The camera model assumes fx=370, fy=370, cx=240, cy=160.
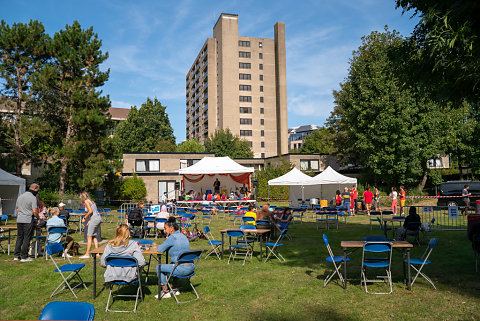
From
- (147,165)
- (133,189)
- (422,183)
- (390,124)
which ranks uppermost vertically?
(390,124)

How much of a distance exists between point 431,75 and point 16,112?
25336mm

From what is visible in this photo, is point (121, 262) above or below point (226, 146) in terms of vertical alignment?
below

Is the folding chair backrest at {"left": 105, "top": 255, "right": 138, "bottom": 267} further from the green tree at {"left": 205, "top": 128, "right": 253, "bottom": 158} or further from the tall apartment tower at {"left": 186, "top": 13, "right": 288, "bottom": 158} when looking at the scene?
the tall apartment tower at {"left": 186, "top": 13, "right": 288, "bottom": 158}

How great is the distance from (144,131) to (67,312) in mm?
53613

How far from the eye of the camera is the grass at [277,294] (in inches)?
205

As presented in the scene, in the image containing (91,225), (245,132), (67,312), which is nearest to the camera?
(67,312)

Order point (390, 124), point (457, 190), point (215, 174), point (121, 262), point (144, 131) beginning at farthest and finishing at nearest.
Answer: point (144, 131) < point (390, 124) < point (215, 174) < point (457, 190) < point (121, 262)

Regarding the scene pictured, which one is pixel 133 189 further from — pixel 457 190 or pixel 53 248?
pixel 53 248

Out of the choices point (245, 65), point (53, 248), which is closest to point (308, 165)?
point (245, 65)

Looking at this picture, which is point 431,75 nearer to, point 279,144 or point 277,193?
point 277,193

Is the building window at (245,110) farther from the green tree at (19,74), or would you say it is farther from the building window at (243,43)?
the green tree at (19,74)

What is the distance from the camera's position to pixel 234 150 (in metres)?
53.3

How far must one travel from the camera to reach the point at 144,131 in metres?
54.8

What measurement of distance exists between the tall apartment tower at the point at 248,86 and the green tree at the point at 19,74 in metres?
39.5
